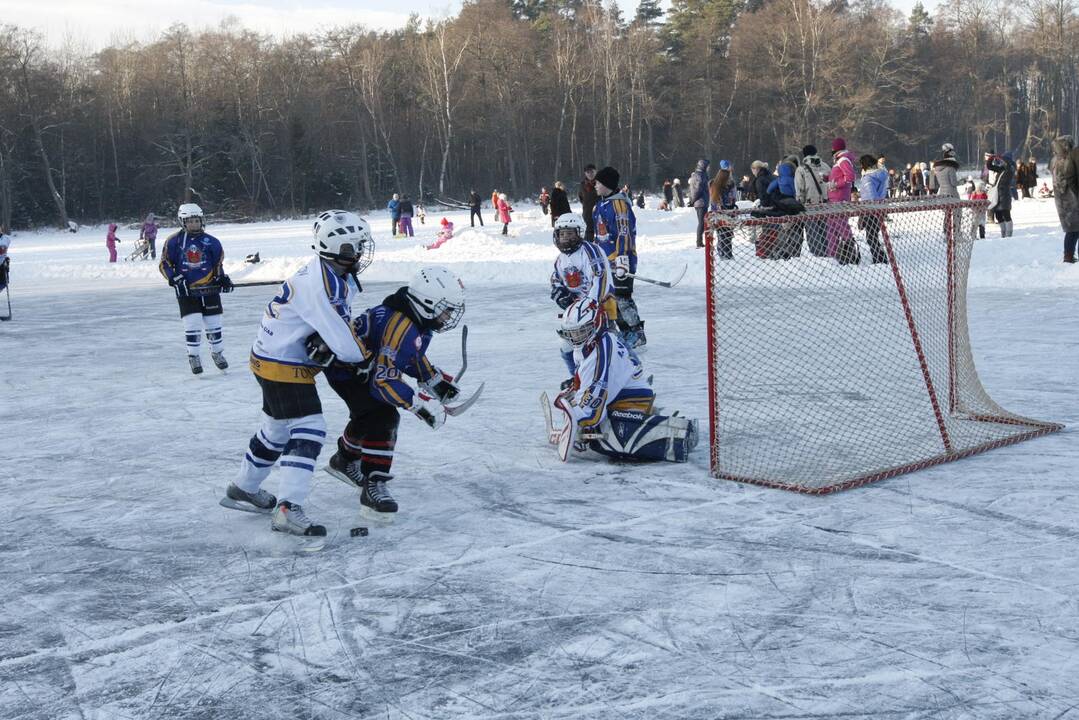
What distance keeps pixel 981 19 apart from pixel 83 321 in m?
55.7

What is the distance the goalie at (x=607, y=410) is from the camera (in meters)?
5.63

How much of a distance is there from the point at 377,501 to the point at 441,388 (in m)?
0.58

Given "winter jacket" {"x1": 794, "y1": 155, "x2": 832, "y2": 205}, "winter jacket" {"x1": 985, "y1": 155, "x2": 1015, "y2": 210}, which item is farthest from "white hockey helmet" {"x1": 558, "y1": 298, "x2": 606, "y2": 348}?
"winter jacket" {"x1": 985, "y1": 155, "x2": 1015, "y2": 210}

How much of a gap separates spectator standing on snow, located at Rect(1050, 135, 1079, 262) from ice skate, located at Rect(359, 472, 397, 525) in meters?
10.2

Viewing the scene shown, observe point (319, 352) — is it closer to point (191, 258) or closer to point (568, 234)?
point (568, 234)

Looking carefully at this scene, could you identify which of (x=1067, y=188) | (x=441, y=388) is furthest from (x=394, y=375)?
(x=1067, y=188)

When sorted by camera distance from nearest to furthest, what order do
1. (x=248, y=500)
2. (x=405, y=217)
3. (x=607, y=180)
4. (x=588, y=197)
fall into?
(x=248, y=500) → (x=607, y=180) → (x=588, y=197) → (x=405, y=217)

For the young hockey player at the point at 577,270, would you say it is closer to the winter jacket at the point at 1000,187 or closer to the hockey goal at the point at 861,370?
the hockey goal at the point at 861,370

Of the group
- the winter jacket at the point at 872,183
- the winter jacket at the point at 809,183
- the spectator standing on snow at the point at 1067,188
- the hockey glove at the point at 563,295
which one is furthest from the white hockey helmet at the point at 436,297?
the winter jacket at the point at 872,183

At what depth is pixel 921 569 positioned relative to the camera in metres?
3.92

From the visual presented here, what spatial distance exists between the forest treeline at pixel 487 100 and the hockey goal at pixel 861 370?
4196 centimetres

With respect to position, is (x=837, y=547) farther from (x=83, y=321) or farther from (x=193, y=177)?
(x=193, y=177)

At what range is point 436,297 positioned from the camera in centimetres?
456

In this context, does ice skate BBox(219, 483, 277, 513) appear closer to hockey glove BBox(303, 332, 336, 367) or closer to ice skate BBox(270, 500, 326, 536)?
ice skate BBox(270, 500, 326, 536)
